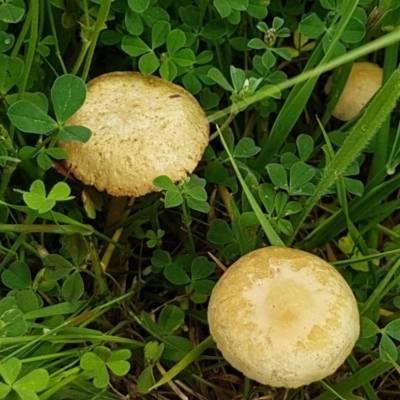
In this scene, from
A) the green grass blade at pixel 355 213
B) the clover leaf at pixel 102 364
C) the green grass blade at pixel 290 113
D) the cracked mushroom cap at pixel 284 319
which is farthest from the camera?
the green grass blade at pixel 355 213

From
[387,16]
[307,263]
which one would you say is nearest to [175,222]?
[307,263]

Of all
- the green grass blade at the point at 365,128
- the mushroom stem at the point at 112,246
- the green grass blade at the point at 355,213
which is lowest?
the mushroom stem at the point at 112,246

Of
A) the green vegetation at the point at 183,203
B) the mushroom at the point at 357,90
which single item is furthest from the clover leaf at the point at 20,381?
the mushroom at the point at 357,90

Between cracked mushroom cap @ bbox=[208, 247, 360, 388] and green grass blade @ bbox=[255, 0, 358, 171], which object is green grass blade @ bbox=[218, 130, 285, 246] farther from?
green grass blade @ bbox=[255, 0, 358, 171]

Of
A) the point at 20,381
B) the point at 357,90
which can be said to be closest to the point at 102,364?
the point at 20,381

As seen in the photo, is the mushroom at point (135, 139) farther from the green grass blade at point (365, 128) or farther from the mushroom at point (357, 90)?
the mushroom at point (357, 90)

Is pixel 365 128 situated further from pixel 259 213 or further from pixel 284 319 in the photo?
pixel 284 319

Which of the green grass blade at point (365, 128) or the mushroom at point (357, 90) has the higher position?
the green grass blade at point (365, 128)
